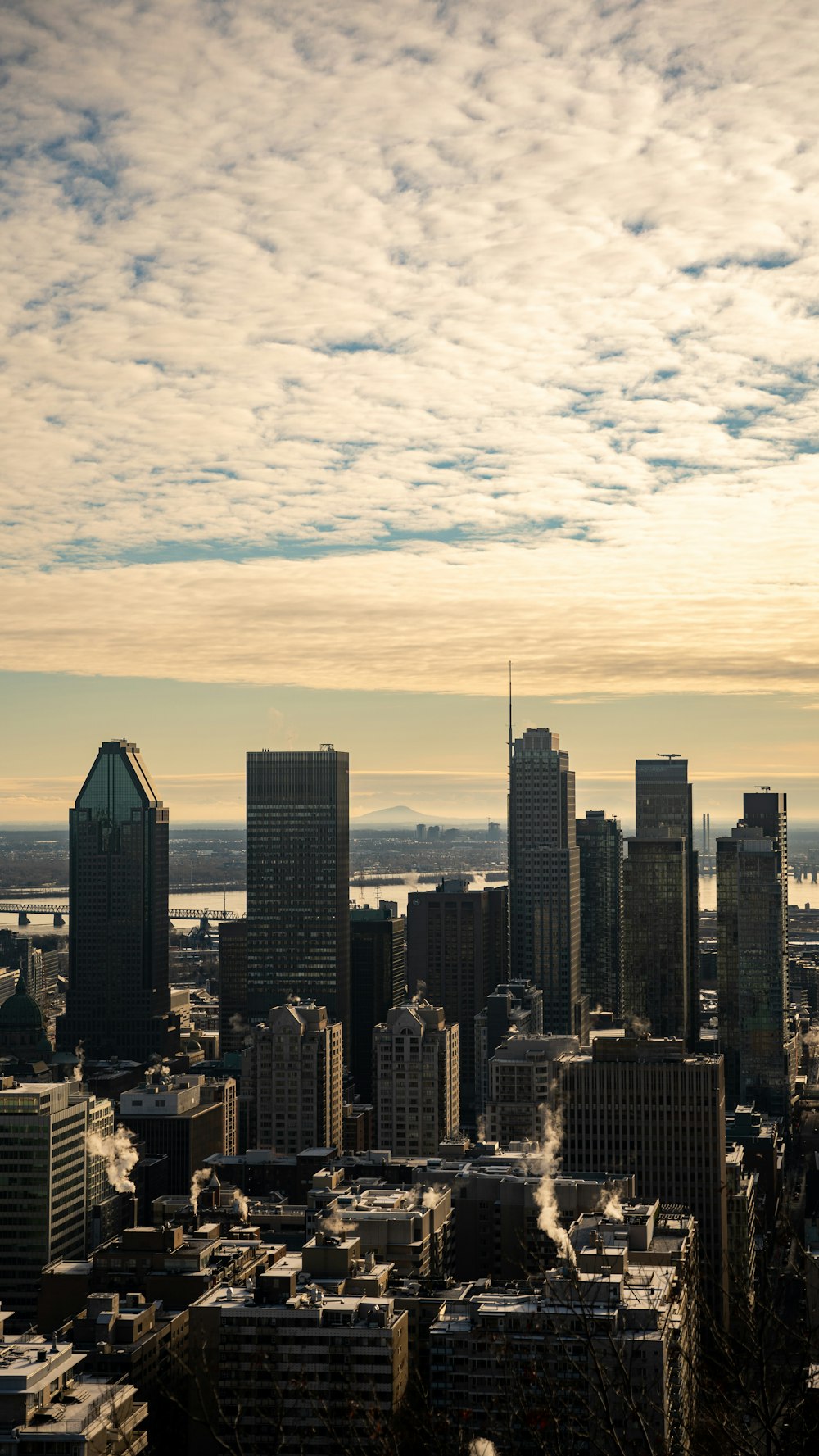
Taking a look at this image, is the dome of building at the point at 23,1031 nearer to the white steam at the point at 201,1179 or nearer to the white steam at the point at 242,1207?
the white steam at the point at 201,1179

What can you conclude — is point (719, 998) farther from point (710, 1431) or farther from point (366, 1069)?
point (710, 1431)

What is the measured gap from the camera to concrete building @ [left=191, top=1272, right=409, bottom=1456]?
28.9m

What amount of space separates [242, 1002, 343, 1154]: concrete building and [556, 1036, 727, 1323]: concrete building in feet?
64.8

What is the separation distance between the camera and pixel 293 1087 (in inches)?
2574

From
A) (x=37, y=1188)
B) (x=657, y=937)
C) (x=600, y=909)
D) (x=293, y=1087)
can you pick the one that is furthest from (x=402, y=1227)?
(x=600, y=909)

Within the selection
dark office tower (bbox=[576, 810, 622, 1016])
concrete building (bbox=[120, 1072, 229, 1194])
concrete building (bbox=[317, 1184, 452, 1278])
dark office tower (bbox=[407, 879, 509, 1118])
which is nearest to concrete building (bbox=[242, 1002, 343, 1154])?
concrete building (bbox=[120, 1072, 229, 1194])

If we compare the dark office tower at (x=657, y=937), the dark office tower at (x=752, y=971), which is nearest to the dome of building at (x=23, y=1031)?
the dark office tower at (x=657, y=937)

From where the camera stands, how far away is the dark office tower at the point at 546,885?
318 feet

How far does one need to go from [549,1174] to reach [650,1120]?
12.6 feet

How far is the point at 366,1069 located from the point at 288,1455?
54.8 metres

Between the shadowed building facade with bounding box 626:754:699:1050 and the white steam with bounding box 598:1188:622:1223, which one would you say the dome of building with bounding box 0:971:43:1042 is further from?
the white steam with bounding box 598:1188:622:1223

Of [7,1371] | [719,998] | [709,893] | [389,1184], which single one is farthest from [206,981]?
[7,1371]

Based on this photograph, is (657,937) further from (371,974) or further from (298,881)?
(298,881)

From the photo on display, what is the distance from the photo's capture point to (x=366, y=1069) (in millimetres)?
82188
